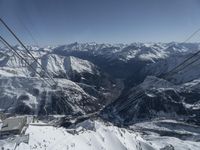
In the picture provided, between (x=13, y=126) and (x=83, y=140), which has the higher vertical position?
(x=13, y=126)

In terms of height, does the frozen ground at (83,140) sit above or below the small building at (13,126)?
below

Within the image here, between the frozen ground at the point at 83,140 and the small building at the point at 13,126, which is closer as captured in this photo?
the frozen ground at the point at 83,140

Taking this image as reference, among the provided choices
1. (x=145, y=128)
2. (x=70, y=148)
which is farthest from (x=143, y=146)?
(x=145, y=128)

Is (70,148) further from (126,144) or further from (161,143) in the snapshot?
(161,143)

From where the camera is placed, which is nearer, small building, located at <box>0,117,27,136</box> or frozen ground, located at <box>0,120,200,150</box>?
frozen ground, located at <box>0,120,200,150</box>

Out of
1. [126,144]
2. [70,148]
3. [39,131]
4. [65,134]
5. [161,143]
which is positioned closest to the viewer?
[70,148]

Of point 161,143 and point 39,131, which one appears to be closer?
point 39,131

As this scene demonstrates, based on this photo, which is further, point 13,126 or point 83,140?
point 83,140

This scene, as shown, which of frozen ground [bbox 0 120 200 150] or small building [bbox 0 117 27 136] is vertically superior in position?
small building [bbox 0 117 27 136]
